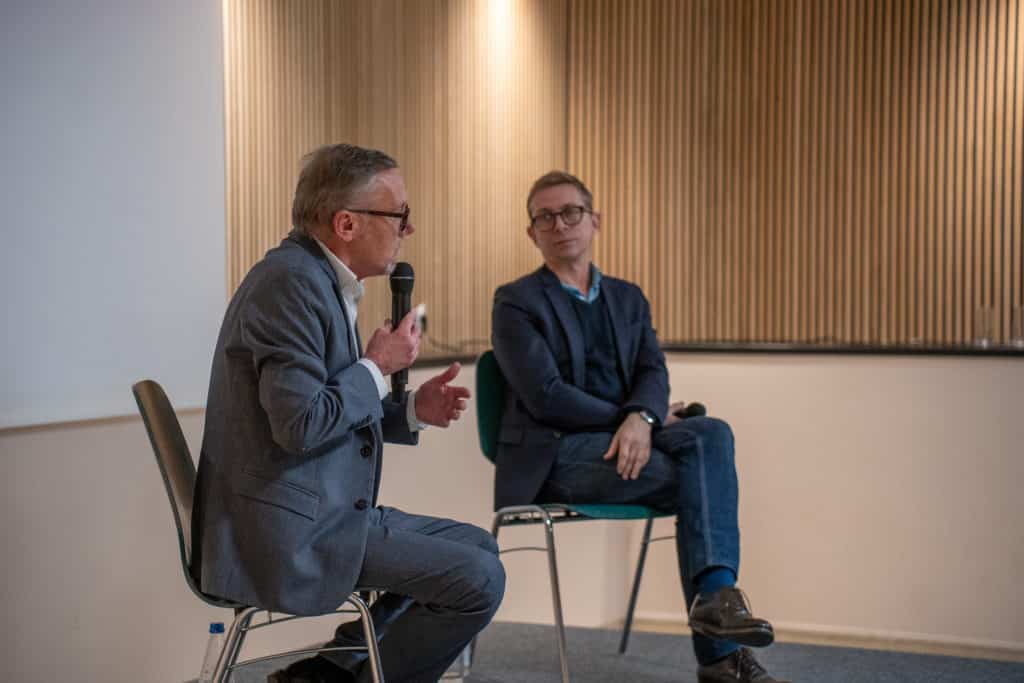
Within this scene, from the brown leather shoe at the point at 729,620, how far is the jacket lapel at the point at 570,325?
74 centimetres

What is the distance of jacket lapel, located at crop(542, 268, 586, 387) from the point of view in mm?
3404

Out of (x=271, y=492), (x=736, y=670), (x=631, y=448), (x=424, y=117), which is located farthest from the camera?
(x=424, y=117)

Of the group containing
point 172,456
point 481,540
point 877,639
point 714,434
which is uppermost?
point 172,456

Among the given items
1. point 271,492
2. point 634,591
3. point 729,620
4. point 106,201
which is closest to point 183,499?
point 271,492

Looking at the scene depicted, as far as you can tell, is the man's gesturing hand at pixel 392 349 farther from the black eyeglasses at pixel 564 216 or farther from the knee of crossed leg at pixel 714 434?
the black eyeglasses at pixel 564 216

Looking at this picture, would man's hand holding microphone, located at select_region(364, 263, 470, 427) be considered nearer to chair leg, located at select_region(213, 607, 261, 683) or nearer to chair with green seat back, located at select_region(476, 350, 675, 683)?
chair leg, located at select_region(213, 607, 261, 683)

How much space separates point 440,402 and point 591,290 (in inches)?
43.2

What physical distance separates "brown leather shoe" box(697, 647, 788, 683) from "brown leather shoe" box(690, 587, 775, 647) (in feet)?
0.41

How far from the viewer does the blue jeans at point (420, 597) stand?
229 cm

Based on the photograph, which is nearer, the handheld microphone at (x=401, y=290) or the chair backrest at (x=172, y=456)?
the chair backrest at (x=172, y=456)

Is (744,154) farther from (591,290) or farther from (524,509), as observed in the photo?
(524,509)

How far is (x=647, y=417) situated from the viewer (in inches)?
129

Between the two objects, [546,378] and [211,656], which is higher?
[546,378]

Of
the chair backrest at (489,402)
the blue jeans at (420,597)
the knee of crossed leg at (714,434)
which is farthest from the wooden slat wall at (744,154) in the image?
the blue jeans at (420,597)
